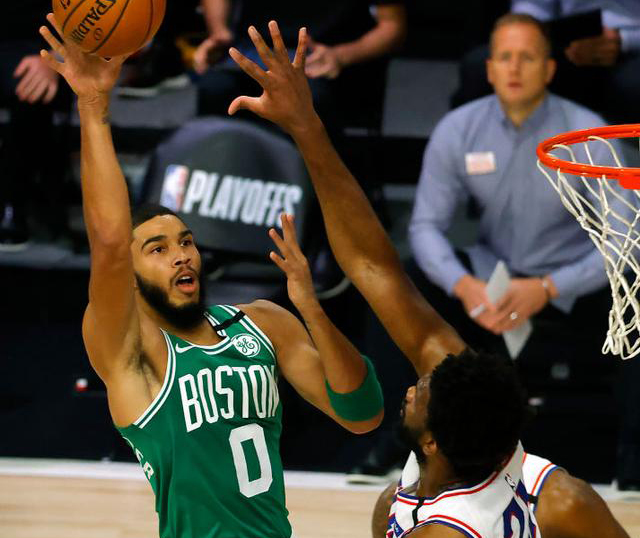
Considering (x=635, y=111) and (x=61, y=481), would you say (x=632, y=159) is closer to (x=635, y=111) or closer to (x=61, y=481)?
(x=635, y=111)

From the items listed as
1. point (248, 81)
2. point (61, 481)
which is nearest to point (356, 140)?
point (248, 81)

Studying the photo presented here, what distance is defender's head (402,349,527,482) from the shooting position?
2865mm

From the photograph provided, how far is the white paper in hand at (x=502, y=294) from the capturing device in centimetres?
478

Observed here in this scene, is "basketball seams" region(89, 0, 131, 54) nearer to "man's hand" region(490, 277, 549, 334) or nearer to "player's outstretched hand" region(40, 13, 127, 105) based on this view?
"player's outstretched hand" region(40, 13, 127, 105)

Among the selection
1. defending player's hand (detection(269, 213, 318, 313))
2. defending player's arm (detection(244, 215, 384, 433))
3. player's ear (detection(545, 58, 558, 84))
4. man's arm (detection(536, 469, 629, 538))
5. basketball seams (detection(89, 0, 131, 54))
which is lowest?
man's arm (detection(536, 469, 629, 538))

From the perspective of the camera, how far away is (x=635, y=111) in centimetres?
552

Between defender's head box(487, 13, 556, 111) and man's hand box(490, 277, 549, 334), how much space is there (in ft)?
2.48

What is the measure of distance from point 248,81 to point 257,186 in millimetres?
707

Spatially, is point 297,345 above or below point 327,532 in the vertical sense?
above

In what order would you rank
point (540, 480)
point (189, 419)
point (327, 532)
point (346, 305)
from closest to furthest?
point (189, 419), point (540, 480), point (327, 532), point (346, 305)

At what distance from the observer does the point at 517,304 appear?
4.86 metres

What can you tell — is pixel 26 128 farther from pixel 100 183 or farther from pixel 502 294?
pixel 100 183

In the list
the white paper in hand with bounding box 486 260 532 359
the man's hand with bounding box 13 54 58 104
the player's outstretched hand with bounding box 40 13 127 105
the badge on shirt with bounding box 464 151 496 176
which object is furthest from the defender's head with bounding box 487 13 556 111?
the player's outstretched hand with bounding box 40 13 127 105

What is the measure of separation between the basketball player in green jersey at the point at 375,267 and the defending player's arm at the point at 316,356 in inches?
8.6
